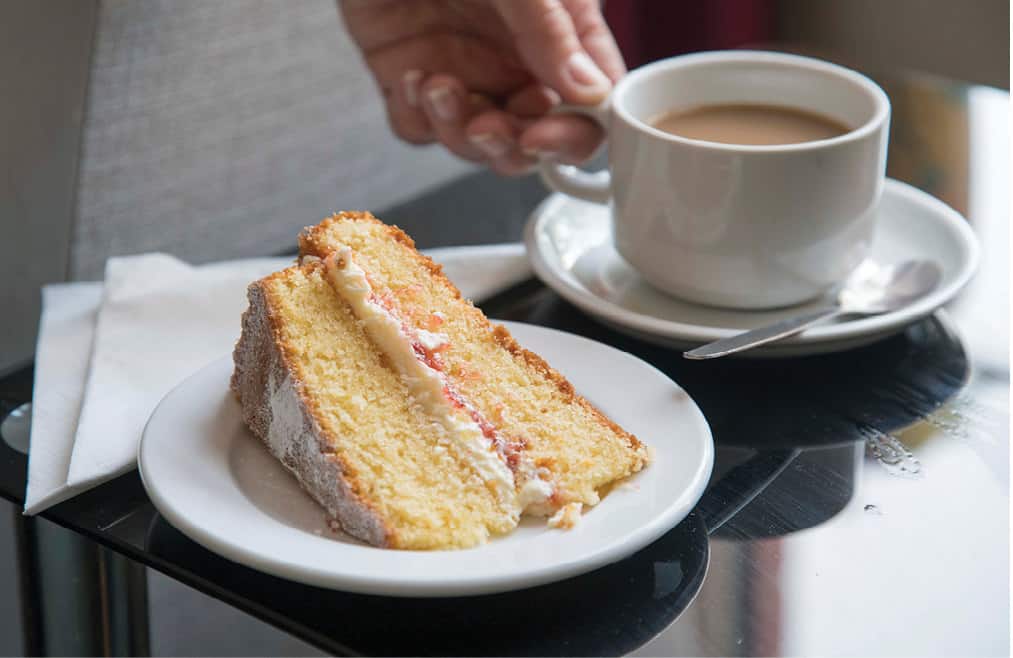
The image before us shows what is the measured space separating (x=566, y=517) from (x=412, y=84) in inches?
30.0

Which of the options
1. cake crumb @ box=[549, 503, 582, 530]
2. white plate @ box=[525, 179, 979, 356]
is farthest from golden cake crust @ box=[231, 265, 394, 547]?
white plate @ box=[525, 179, 979, 356]

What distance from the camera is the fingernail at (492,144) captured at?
1.26m

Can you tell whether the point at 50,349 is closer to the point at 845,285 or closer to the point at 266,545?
the point at 266,545

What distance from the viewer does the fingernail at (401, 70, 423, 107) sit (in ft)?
4.43

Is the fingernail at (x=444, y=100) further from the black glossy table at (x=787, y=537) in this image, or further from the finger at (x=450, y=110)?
the black glossy table at (x=787, y=537)

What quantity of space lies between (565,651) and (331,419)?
0.23 m

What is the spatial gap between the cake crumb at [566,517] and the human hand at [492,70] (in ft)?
1.80

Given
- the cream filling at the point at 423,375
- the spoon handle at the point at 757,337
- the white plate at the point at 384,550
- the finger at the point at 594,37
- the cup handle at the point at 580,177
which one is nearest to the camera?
the white plate at the point at 384,550

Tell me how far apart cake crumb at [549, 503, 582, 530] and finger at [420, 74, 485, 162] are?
64 centimetres

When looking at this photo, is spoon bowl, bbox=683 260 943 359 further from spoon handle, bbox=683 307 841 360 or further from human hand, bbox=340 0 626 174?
human hand, bbox=340 0 626 174

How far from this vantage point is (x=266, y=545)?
67 cm

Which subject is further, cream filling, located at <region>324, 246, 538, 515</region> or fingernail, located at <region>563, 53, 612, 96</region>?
fingernail, located at <region>563, 53, 612, 96</region>

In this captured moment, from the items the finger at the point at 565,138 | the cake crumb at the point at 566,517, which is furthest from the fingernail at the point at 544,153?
the cake crumb at the point at 566,517

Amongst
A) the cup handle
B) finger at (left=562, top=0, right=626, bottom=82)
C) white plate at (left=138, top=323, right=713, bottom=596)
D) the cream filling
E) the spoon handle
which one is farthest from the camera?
finger at (left=562, top=0, right=626, bottom=82)
